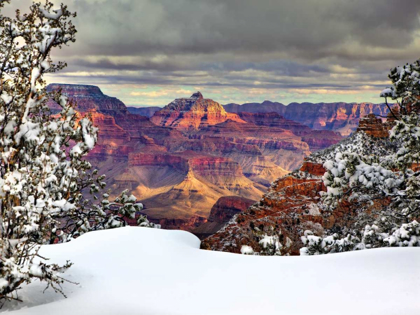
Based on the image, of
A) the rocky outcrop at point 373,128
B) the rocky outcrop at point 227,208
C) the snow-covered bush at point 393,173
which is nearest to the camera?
the snow-covered bush at point 393,173

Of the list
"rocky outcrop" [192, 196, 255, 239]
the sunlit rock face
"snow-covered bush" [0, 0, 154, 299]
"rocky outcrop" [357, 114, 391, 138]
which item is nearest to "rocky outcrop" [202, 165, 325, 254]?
the sunlit rock face

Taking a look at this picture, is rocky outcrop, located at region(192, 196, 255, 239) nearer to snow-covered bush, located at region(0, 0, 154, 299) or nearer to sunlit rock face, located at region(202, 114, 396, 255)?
sunlit rock face, located at region(202, 114, 396, 255)

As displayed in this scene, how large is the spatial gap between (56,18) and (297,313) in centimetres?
752

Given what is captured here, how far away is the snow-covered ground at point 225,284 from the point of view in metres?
8.11

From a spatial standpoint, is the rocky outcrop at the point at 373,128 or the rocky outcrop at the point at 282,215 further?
the rocky outcrop at the point at 282,215

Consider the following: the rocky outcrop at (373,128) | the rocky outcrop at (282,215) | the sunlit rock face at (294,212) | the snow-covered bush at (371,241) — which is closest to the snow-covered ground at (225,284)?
the snow-covered bush at (371,241)

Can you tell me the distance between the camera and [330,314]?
25.5ft

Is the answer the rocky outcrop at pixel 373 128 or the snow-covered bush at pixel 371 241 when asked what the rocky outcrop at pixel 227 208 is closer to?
the rocky outcrop at pixel 373 128

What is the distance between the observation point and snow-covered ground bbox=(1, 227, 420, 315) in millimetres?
8109

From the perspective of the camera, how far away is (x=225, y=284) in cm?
941

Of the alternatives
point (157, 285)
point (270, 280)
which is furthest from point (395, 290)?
point (157, 285)

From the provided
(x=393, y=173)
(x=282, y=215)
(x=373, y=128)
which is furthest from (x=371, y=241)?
(x=282, y=215)

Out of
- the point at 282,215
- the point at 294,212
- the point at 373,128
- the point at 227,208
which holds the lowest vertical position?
→ the point at 227,208

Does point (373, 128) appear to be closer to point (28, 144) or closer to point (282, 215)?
point (282, 215)
